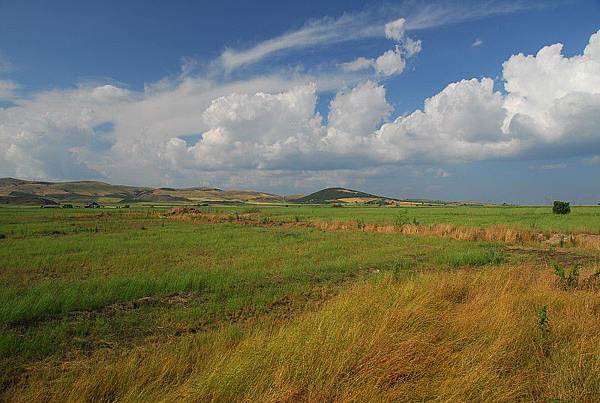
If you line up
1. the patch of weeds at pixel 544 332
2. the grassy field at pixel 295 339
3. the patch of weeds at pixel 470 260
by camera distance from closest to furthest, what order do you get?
the grassy field at pixel 295 339 → the patch of weeds at pixel 544 332 → the patch of weeds at pixel 470 260

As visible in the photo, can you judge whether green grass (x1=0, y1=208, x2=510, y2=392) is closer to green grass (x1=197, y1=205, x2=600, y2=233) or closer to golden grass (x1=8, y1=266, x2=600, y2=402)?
golden grass (x1=8, y1=266, x2=600, y2=402)

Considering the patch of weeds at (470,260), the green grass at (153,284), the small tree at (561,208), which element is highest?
the small tree at (561,208)

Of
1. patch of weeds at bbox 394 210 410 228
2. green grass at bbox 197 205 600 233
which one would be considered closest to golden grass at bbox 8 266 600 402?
patch of weeds at bbox 394 210 410 228

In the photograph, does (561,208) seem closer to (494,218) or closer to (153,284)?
(494,218)

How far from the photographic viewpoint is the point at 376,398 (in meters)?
3.73

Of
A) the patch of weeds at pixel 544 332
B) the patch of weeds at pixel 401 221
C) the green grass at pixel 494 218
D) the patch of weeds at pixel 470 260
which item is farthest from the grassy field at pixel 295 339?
the green grass at pixel 494 218

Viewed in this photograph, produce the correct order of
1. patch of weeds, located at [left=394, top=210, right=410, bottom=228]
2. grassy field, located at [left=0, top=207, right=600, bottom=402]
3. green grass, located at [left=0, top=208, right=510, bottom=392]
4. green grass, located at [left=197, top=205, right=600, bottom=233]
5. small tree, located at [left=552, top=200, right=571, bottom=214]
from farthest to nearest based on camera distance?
small tree, located at [left=552, top=200, right=571, bottom=214]
green grass, located at [left=197, top=205, right=600, bottom=233]
patch of weeds, located at [left=394, top=210, right=410, bottom=228]
green grass, located at [left=0, top=208, right=510, bottom=392]
grassy field, located at [left=0, top=207, right=600, bottom=402]

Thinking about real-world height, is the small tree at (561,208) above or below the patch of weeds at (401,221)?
above

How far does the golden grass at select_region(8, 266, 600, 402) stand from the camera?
3.98 meters

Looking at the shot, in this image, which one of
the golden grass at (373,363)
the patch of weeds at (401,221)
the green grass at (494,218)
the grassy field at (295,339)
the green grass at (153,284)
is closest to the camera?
the golden grass at (373,363)

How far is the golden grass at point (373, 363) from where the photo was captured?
3.98m

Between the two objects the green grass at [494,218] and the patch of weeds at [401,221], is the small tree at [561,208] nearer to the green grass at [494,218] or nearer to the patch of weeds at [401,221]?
the green grass at [494,218]

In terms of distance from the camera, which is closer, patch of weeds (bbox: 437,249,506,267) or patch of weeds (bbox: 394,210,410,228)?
patch of weeds (bbox: 437,249,506,267)

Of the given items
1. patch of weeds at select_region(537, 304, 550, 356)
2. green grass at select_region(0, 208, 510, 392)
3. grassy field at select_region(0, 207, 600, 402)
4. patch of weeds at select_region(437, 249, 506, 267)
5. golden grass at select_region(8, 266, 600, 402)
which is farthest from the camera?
patch of weeds at select_region(437, 249, 506, 267)
